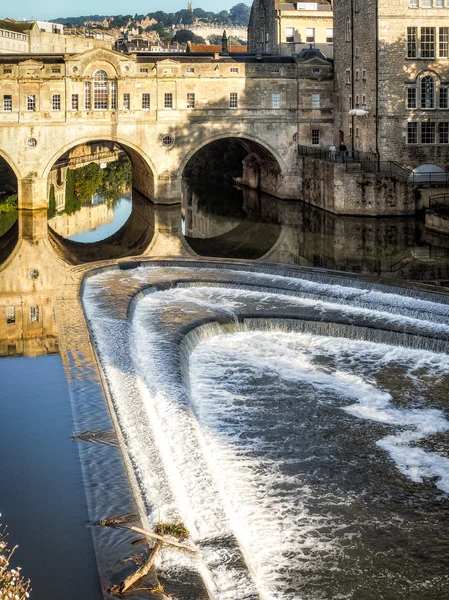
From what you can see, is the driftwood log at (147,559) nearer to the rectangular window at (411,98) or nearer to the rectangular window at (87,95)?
the rectangular window at (411,98)

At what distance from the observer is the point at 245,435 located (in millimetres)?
16531

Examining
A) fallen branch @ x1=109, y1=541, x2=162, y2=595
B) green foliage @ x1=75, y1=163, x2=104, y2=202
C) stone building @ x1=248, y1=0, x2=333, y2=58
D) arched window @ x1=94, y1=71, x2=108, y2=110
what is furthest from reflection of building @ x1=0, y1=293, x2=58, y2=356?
stone building @ x1=248, y1=0, x2=333, y2=58

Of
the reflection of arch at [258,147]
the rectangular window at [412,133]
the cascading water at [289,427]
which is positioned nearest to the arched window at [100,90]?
the reflection of arch at [258,147]

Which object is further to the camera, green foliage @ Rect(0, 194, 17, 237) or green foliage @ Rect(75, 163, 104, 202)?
green foliage @ Rect(75, 163, 104, 202)

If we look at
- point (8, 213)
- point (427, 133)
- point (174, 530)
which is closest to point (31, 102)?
point (8, 213)

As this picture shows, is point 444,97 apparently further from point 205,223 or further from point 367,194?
point 205,223

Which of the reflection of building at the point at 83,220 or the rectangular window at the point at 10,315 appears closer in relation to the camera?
the rectangular window at the point at 10,315

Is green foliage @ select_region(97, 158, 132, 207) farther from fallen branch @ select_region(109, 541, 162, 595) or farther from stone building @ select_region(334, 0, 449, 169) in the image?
fallen branch @ select_region(109, 541, 162, 595)

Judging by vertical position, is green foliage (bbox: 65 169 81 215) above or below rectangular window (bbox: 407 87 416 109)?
below

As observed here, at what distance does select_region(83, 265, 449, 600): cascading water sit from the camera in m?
12.4

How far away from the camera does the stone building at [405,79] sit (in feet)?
144

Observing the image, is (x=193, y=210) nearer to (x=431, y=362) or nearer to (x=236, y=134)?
(x=236, y=134)

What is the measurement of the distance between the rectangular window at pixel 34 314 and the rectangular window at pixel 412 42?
987 inches

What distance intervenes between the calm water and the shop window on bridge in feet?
99.5
